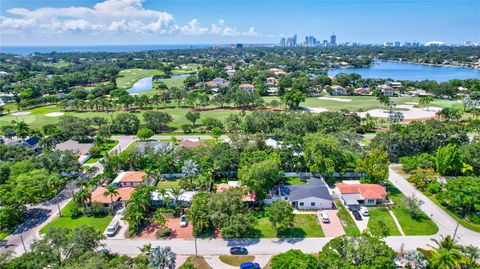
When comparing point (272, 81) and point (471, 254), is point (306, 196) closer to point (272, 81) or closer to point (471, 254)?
point (471, 254)

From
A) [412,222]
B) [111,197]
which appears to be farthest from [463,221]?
[111,197]

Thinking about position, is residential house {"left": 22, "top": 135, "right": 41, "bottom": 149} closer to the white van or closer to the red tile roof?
the white van

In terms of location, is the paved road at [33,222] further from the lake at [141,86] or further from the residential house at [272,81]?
the residential house at [272,81]

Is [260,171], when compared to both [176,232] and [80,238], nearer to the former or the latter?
[176,232]

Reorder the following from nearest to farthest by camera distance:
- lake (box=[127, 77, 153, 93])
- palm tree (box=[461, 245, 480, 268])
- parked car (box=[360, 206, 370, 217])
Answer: palm tree (box=[461, 245, 480, 268])
parked car (box=[360, 206, 370, 217])
lake (box=[127, 77, 153, 93])

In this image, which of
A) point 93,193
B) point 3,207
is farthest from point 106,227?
point 3,207

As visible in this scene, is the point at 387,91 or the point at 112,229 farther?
the point at 387,91

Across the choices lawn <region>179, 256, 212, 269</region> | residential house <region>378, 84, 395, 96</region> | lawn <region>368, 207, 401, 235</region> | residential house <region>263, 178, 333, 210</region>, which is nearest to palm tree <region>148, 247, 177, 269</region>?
lawn <region>179, 256, 212, 269</region>
